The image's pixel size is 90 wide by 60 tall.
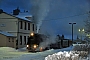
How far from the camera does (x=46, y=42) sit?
3175 centimetres

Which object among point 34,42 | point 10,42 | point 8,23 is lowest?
point 10,42

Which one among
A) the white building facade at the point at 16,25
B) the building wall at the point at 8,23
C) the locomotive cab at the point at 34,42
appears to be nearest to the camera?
the locomotive cab at the point at 34,42

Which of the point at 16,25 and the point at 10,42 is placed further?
the point at 16,25

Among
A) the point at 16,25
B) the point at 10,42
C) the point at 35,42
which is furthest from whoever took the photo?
the point at 16,25

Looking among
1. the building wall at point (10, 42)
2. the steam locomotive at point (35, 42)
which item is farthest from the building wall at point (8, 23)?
the steam locomotive at point (35, 42)

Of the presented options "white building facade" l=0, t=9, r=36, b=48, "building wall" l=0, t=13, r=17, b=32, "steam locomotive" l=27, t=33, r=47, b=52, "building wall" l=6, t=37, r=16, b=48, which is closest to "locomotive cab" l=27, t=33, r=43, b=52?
"steam locomotive" l=27, t=33, r=47, b=52

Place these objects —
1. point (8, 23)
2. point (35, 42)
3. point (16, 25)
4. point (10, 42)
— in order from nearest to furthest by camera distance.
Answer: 1. point (35, 42)
2. point (10, 42)
3. point (16, 25)
4. point (8, 23)

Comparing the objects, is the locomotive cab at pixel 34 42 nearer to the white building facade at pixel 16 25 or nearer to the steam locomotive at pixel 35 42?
the steam locomotive at pixel 35 42

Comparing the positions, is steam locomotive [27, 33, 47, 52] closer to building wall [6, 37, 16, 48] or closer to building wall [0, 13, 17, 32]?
building wall [6, 37, 16, 48]

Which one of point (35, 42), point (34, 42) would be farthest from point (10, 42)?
point (35, 42)

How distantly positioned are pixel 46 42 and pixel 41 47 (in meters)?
1.50

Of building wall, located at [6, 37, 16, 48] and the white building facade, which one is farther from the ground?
the white building facade

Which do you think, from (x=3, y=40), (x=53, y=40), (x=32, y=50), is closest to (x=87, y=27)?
(x=53, y=40)

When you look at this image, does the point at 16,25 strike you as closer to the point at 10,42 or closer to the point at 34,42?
the point at 10,42
